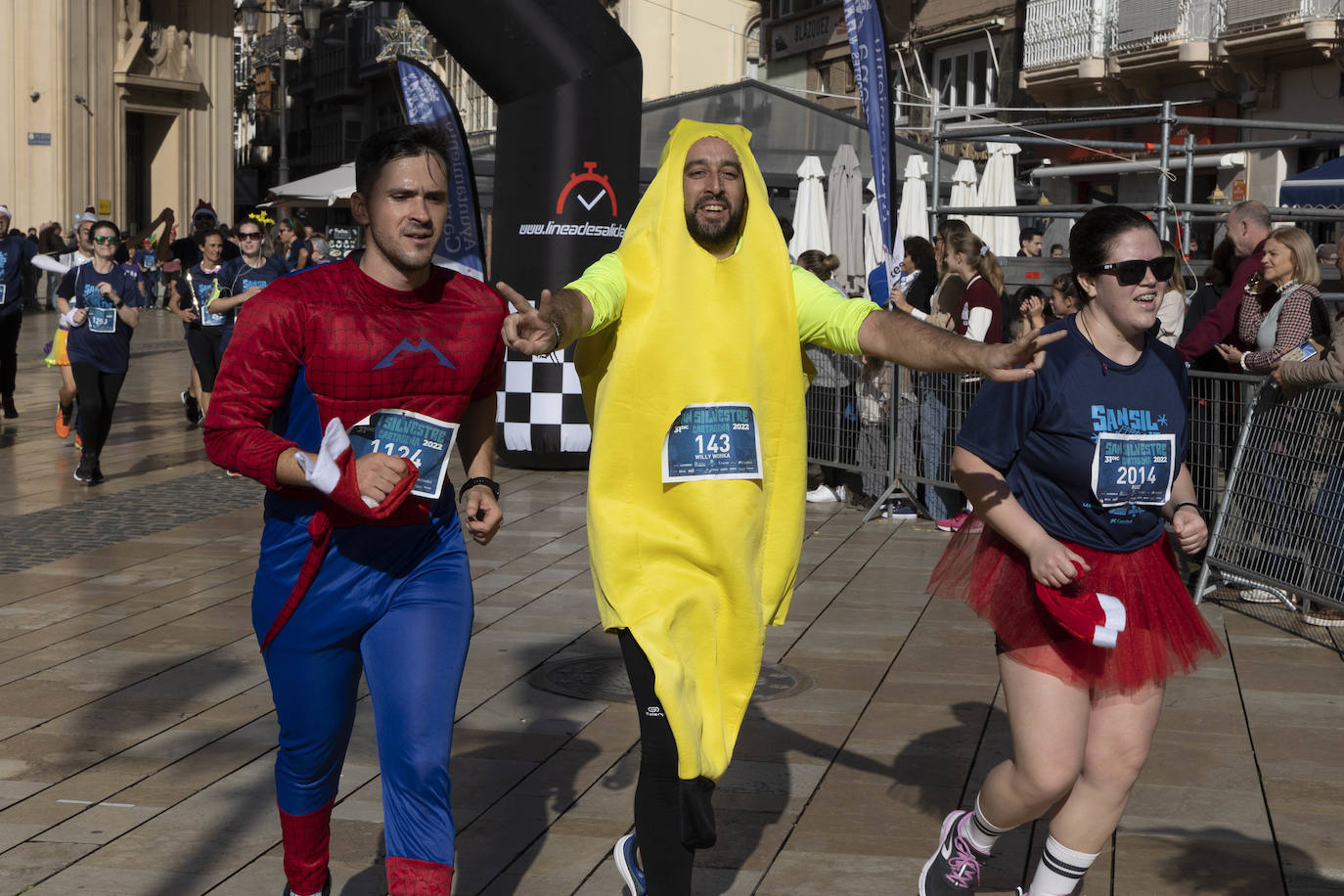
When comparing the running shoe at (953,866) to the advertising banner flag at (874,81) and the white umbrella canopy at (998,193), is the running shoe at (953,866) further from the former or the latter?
the white umbrella canopy at (998,193)

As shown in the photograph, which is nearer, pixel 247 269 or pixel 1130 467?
pixel 1130 467

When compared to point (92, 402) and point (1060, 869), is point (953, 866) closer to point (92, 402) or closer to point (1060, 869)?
point (1060, 869)

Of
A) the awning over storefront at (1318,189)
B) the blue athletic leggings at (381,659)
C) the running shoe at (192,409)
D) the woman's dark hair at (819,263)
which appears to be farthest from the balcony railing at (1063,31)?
the blue athletic leggings at (381,659)

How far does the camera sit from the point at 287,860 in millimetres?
3887

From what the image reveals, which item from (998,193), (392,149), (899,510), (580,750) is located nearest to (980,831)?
(580,750)

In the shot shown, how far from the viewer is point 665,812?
13.1 ft

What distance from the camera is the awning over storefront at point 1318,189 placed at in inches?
603

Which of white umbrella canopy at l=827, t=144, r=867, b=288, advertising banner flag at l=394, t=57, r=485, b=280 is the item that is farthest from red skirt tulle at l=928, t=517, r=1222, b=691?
white umbrella canopy at l=827, t=144, r=867, b=288

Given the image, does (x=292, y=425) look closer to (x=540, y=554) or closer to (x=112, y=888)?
(x=112, y=888)

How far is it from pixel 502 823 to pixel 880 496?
686 cm

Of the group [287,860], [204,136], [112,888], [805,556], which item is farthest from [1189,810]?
[204,136]

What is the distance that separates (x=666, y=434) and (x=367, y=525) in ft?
A: 2.64

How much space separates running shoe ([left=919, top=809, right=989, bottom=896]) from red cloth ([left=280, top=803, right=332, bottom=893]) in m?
1.56

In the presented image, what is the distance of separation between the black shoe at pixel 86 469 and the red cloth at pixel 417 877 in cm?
956
